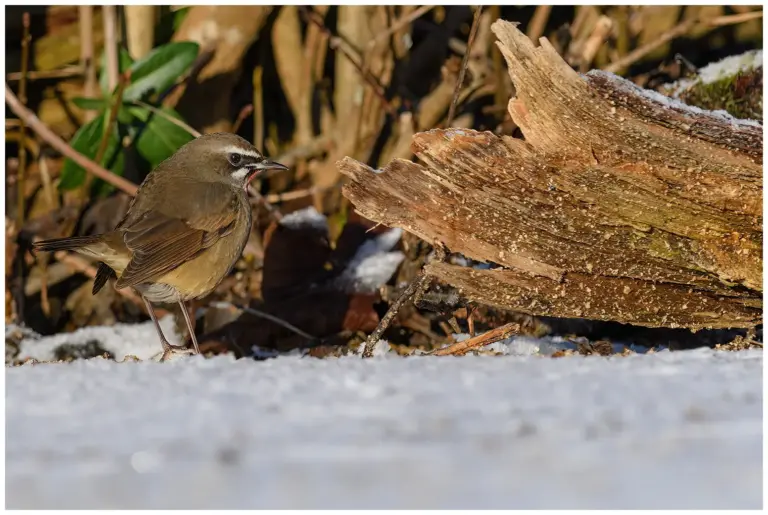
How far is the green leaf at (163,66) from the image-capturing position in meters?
6.54

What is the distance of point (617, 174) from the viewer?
12.7 feet

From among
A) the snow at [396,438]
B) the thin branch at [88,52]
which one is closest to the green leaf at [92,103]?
the thin branch at [88,52]

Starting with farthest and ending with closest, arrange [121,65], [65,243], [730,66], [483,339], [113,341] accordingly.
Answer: [121,65] < [730,66] < [113,341] < [65,243] < [483,339]

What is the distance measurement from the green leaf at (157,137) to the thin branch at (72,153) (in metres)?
0.26

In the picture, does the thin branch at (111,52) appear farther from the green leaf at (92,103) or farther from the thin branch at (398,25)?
the thin branch at (398,25)

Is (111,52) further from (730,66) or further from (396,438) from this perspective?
(396,438)

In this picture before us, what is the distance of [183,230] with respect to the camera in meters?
5.27

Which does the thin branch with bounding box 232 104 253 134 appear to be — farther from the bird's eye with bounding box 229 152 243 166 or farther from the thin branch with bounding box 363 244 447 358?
the thin branch with bounding box 363 244 447 358

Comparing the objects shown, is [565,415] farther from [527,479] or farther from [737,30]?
[737,30]

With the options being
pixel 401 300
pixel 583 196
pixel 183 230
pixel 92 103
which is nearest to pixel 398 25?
pixel 92 103

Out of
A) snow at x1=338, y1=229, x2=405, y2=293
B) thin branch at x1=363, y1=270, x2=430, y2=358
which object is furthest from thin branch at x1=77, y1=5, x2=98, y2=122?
thin branch at x1=363, y1=270, x2=430, y2=358

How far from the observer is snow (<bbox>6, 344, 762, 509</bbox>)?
1.76 metres

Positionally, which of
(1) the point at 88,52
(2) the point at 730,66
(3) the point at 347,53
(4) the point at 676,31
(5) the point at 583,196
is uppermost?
(4) the point at 676,31

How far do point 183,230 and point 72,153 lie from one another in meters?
1.54
